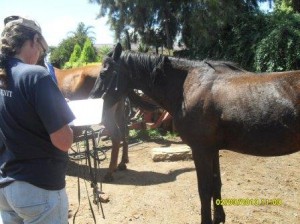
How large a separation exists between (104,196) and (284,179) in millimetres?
2635

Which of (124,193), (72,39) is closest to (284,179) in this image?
(124,193)

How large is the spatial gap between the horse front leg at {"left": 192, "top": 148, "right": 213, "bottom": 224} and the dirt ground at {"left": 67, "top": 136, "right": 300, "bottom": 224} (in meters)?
0.46

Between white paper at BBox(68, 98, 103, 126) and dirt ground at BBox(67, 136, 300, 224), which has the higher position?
white paper at BBox(68, 98, 103, 126)

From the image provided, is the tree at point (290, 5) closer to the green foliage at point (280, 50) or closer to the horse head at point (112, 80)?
the green foliage at point (280, 50)

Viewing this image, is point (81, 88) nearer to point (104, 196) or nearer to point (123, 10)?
point (104, 196)

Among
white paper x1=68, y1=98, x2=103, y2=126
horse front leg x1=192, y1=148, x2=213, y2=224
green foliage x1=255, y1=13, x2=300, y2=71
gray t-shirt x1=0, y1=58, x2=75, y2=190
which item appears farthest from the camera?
green foliage x1=255, y1=13, x2=300, y2=71

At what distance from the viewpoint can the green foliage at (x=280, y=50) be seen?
934 cm

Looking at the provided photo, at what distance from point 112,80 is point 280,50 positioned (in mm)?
7151

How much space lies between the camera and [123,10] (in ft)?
51.6

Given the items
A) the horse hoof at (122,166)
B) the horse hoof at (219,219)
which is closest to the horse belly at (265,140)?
the horse hoof at (219,219)

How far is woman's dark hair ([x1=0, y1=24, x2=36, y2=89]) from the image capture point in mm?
1699

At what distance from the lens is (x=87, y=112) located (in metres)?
2.28

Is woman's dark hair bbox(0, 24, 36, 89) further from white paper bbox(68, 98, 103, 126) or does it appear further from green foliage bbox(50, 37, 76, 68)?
green foliage bbox(50, 37, 76, 68)

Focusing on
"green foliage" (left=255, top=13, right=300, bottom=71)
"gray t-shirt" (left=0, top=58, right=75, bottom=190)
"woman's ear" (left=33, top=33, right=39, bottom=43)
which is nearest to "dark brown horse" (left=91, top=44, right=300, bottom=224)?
"gray t-shirt" (left=0, top=58, right=75, bottom=190)
